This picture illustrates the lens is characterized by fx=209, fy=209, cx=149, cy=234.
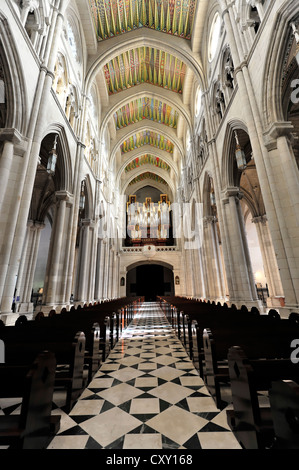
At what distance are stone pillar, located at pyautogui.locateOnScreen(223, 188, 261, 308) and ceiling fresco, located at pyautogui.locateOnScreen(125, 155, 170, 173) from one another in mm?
16680

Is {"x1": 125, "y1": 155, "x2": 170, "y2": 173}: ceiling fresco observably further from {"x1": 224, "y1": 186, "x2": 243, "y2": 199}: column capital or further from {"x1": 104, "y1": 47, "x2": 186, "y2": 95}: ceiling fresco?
{"x1": 224, "y1": 186, "x2": 243, "y2": 199}: column capital

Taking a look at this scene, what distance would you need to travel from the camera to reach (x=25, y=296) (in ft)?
37.9

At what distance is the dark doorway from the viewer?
26.2 metres

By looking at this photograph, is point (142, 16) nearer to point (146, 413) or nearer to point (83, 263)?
point (83, 263)

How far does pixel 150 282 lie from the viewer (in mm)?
26609

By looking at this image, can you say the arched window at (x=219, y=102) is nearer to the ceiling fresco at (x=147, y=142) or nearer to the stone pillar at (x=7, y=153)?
the stone pillar at (x=7, y=153)

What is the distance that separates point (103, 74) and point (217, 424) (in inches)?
677

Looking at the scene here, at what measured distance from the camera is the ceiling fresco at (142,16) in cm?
1071

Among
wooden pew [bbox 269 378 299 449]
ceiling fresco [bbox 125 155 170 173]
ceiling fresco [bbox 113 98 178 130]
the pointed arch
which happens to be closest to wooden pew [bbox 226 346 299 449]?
wooden pew [bbox 269 378 299 449]

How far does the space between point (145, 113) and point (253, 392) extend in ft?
67.1

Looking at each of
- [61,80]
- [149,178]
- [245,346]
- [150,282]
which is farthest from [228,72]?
[150,282]

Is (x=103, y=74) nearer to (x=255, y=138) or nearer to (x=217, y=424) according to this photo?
(x=255, y=138)

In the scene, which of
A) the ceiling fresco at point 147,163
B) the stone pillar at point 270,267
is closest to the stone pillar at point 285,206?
the stone pillar at point 270,267

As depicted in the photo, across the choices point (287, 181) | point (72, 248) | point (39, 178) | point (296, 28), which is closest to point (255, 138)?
point (287, 181)
